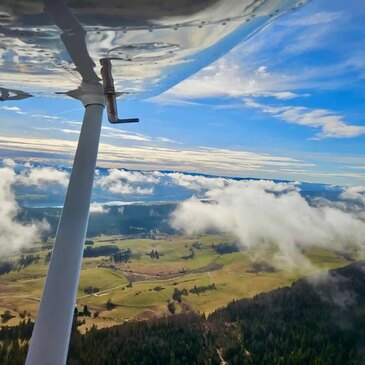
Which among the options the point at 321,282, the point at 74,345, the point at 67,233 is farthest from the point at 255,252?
the point at 67,233

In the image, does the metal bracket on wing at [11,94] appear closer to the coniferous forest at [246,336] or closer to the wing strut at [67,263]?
the wing strut at [67,263]

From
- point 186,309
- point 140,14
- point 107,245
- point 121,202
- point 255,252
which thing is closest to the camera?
point 140,14

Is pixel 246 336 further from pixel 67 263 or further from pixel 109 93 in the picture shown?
pixel 109 93

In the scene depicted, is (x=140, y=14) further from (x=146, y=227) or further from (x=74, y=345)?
(x=146, y=227)

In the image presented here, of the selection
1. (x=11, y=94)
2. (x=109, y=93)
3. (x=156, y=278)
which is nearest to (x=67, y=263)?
(x=109, y=93)

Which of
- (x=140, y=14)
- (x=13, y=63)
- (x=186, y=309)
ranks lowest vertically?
(x=186, y=309)

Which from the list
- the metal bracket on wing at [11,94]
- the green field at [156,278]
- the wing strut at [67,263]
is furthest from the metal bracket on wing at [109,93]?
the green field at [156,278]

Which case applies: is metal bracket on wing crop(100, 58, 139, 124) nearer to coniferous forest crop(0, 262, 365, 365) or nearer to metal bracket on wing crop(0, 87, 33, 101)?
metal bracket on wing crop(0, 87, 33, 101)
